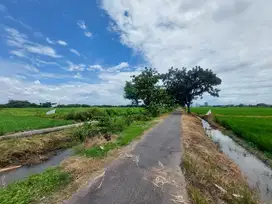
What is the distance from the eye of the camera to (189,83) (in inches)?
1264

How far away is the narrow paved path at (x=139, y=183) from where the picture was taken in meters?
3.49

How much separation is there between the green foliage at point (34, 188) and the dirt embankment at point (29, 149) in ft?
11.9

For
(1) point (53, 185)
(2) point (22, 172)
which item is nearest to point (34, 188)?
(1) point (53, 185)

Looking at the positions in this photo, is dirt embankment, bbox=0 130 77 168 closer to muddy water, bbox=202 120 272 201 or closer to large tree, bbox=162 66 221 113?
muddy water, bbox=202 120 272 201

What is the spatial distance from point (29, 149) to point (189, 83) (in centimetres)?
2870

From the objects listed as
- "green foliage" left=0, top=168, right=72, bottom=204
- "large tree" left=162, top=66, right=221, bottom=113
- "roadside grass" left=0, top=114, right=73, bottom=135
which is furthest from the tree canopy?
"green foliage" left=0, top=168, right=72, bottom=204

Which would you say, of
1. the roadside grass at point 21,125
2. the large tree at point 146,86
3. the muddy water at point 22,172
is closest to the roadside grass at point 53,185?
the muddy water at point 22,172

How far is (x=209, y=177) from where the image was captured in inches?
186

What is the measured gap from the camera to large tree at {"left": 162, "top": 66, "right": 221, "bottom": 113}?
30.8 meters

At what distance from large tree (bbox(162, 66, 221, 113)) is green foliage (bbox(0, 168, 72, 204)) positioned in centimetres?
2999

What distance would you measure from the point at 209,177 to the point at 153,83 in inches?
812

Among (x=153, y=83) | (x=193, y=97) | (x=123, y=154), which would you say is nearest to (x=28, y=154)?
(x=123, y=154)

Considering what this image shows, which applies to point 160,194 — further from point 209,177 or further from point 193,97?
point 193,97

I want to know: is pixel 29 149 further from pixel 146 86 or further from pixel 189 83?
pixel 189 83
